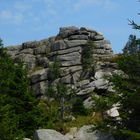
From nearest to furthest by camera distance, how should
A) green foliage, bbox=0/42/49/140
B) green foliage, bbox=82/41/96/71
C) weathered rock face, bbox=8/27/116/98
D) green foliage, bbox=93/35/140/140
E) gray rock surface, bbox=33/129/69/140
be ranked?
1. green foliage, bbox=93/35/140/140
2. gray rock surface, bbox=33/129/69/140
3. green foliage, bbox=0/42/49/140
4. weathered rock face, bbox=8/27/116/98
5. green foliage, bbox=82/41/96/71

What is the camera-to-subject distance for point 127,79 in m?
22.0

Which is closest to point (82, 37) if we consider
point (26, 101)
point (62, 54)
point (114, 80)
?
point (62, 54)

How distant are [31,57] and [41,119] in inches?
2815

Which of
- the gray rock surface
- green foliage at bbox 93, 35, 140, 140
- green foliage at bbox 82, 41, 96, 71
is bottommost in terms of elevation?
the gray rock surface

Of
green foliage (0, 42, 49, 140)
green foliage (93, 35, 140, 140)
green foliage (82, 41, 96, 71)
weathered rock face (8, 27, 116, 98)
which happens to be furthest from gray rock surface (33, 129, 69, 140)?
green foliage (82, 41, 96, 71)

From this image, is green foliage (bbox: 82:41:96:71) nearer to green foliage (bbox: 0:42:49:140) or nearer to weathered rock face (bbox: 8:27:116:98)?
weathered rock face (bbox: 8:27:116:98)

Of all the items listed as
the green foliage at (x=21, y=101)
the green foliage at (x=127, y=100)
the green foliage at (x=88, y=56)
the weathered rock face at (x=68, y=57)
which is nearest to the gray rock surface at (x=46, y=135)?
the green foliage at (x=21, y=101)

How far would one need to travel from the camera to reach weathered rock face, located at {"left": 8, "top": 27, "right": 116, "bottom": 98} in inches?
3654

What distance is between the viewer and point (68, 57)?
325ft

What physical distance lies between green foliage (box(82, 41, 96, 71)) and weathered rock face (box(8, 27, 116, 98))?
39.5 inches

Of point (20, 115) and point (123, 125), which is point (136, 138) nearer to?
point (123, 125)

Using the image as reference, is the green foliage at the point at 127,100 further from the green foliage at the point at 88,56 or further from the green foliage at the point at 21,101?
the green foliage at the point at 88,56

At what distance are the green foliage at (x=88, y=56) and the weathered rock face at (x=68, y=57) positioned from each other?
1.00 m

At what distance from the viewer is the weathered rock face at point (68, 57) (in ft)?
305
